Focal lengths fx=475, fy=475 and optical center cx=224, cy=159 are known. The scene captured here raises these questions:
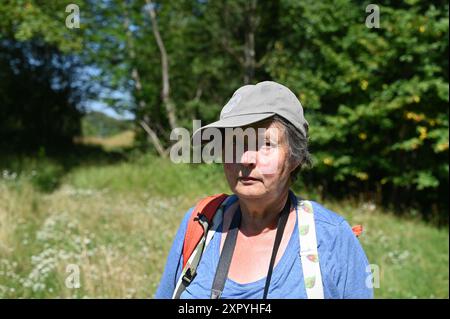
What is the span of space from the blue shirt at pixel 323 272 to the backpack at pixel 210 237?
21 mm

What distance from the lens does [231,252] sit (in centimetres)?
183

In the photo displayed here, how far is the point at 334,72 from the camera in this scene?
30.2 feet

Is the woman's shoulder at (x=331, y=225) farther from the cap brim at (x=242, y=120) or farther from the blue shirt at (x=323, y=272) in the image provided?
the cap brim at (x=242, y=120)

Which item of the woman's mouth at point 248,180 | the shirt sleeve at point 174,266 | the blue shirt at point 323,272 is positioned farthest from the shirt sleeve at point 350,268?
the shirt sleeve at point 174,266

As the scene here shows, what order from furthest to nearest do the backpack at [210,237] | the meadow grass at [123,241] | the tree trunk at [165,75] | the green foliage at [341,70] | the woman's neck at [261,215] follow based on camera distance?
the tree trunk at [165,75]
the green foliage at [341,70]
the meadow grass at [123,241]
the woman's neck at [261,215]
the backpack at [210,237]

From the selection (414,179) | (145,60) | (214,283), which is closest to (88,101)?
(145,60)

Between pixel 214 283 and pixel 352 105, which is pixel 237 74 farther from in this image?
pixel 214 283

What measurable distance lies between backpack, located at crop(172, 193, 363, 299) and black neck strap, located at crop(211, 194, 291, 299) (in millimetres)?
61

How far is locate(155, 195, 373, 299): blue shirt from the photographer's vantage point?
5.45ft

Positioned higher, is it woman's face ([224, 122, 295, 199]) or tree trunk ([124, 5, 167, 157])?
tree trunk ([124, 5, 167, 157])

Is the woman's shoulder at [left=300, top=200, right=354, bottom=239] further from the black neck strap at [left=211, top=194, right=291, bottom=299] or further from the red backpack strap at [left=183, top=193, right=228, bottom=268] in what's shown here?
the red backpack strap at [left=183, top=193, right=228, bottom=268]

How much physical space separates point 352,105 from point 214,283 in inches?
307

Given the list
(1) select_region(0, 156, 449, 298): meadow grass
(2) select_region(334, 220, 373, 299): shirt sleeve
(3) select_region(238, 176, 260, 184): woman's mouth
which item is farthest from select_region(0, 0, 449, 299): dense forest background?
(3) select_region(238, 176, 260, 184): woman's mouth

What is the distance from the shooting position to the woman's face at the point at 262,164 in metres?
1.79
